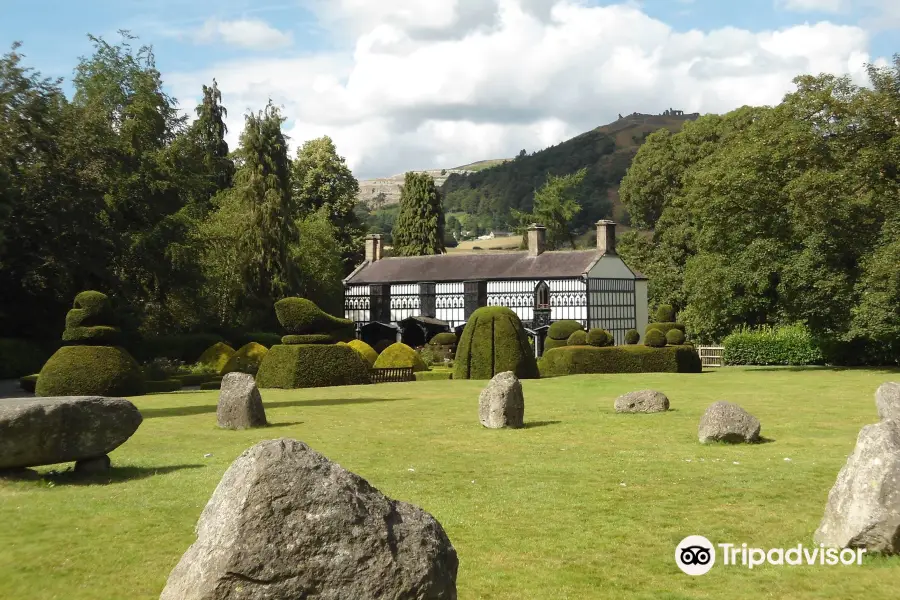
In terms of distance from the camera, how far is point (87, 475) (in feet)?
45.0

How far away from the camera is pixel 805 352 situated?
Result: 50.2m

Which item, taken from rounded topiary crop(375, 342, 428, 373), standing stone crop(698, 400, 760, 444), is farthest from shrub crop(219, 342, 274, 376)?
standing stone crop(698, 400, 760, 444)

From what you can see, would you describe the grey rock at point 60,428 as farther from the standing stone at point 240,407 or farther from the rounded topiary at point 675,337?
the rounded topiary at point 675,337

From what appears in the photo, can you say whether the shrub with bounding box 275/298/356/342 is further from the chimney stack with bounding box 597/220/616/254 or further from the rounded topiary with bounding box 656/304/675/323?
the chimney stack with bounding box 597/220/616/254

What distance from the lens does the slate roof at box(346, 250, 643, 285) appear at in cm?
6594

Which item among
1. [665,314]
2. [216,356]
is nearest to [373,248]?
[216,356]

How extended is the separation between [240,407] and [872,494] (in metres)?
14.2

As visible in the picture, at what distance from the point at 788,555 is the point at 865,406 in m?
16.3

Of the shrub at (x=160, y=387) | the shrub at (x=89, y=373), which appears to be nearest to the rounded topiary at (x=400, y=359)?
the shrub at (x=160, y=387)

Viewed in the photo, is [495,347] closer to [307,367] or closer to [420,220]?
[307,367]

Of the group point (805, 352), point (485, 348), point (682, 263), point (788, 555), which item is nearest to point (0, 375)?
point (485, 348)

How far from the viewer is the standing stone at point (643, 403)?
22359 millimetres

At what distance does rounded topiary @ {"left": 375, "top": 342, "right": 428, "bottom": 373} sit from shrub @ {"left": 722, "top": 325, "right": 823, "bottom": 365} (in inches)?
819

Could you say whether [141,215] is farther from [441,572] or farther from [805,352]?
[441,572]
